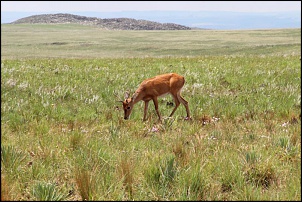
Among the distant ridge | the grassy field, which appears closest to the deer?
the grassy field

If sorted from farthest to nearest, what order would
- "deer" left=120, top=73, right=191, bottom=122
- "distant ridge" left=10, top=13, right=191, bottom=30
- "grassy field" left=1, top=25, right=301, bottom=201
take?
"distant ridge" left=10, top=13, right=191, bottom=30
"deer" left=120, top=73, right=191, bottom=122
"grassy field" left=1, top=25, right=301, bottom=201

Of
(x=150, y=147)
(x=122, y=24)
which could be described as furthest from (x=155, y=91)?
(x=122, y=24)

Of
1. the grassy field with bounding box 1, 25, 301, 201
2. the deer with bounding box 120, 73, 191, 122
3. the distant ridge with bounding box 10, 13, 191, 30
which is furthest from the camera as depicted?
the distant ridge with bounding box 10, 13, 191, 30

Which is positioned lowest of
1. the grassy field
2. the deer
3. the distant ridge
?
the grassy field

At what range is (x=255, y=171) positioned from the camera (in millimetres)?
5340

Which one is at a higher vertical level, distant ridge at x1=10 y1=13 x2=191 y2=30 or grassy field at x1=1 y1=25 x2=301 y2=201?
distant ridge at x1=10 y1=13 x2=191 y2=30

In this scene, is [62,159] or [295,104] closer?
[62,159]

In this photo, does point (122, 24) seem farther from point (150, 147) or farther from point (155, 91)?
point (150, 147)

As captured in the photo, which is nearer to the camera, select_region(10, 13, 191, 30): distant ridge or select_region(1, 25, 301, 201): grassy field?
select_region(1, 25, 301, 201): grassy field

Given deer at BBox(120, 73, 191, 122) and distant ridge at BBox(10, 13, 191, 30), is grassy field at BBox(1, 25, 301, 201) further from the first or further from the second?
distant ridge at BBox(10, 13, 191, 30)

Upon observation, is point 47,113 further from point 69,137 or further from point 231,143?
point 231,143

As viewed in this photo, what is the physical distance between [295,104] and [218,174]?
6.18 meters

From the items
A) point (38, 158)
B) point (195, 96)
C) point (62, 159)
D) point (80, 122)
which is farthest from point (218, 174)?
point (195, 96)

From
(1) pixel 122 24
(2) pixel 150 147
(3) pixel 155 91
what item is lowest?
(2) pixel 150 147
